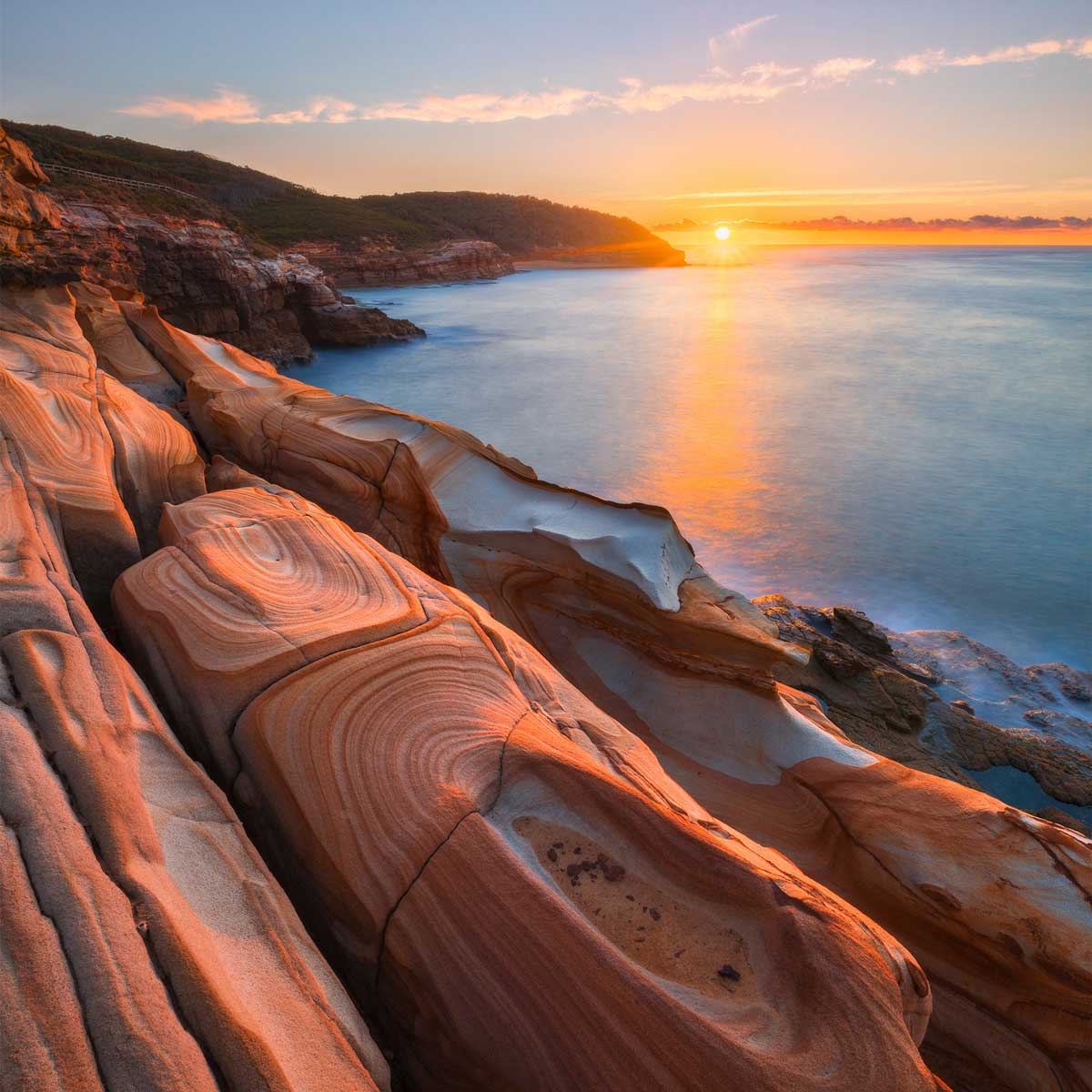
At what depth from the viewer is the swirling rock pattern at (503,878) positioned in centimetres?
205

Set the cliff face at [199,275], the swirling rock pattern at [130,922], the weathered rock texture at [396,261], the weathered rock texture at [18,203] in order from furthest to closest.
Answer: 1. the weathered rock texture at [396,261]
2. the cliff face at [199,275]
3. the weathered rock texture at [18,203]
4. the swirling rock pattern at [130,922]

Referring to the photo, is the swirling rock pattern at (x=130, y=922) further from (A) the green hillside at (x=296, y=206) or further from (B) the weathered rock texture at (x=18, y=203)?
(A) the green hillside at (x=296, y=206)

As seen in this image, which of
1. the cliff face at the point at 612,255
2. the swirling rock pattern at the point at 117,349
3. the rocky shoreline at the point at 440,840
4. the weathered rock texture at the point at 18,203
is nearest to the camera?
the rocky shoreline at the point at 440,840

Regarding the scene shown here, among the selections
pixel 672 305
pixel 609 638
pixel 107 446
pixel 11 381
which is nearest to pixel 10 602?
pixel 107 446

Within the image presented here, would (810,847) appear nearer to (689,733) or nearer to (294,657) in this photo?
(689,733)

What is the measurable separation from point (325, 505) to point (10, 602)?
137 inches

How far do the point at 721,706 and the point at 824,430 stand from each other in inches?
629

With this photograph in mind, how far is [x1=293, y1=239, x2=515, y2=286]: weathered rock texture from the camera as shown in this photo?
149 feet

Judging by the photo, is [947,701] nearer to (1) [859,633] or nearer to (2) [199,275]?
(1) [859,633]

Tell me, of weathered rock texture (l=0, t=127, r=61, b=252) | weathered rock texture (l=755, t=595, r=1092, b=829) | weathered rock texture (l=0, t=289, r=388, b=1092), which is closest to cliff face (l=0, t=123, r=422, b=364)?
weathered rock texture (l=0, t=127, r=61, b=252)

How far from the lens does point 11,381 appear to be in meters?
5.03

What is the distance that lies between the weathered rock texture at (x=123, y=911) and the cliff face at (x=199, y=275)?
871cm

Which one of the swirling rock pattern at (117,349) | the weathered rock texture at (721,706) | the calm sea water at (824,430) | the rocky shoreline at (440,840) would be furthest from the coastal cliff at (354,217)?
the rocky shoreline at (440,840)

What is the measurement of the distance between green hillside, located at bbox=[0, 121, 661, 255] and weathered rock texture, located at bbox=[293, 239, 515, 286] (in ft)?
6.32
